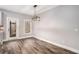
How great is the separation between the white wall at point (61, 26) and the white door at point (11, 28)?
0.50 metres

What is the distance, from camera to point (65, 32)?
1540 millimetres

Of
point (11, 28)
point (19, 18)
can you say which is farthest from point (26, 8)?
point (11, 28)

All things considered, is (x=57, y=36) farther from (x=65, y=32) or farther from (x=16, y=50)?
(x=16, y=50)

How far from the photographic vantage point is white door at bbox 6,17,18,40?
4.84 feet

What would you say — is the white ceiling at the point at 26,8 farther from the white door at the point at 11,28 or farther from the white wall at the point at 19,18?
the white door at the point at 11,28

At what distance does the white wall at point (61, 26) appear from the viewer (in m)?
1.48

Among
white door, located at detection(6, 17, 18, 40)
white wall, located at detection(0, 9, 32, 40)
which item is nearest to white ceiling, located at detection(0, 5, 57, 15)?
white wall, located at detection(0, 9, 32, 40)

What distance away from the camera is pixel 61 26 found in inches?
61.3

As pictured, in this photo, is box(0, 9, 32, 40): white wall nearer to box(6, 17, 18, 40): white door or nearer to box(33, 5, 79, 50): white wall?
box(6, 17, 18, 40): white door

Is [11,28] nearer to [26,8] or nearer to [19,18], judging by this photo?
[19,18]

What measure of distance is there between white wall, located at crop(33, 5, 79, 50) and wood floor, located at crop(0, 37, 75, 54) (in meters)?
0.18

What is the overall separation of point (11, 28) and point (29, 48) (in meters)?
0.69

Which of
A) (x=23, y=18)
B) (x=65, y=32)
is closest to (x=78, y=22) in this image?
(x=65, y=32)
